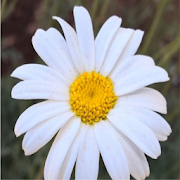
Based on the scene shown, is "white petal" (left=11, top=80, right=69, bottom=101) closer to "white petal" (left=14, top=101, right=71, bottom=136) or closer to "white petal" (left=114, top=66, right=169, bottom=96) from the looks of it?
"white petal" (left=14, top=101, right=71, bottom=136)

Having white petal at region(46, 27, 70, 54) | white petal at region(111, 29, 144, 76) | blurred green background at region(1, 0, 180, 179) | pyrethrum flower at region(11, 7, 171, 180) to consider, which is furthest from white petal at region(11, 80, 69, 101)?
blurred green background at region(1, 0, 180, 179)

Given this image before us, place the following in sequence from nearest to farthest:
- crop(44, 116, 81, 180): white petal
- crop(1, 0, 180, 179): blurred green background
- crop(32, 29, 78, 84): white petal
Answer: crop(44, 116, 81, 180): white petal → crop(32, 29, 78, 84): white petal → crop(1, 0, 180, 179): blurred green background

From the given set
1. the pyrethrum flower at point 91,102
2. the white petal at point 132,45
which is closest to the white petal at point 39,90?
the pyrethrum flower at point 91,102

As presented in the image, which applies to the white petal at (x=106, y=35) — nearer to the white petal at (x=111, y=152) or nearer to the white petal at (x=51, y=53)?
the white petal at (x=51, y=53)

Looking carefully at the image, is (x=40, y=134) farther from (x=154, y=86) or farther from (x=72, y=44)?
(x=154, y=86)

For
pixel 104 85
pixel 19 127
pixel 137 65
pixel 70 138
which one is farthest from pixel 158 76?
pixel 19 127

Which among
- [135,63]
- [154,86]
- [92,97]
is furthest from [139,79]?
[154,86]

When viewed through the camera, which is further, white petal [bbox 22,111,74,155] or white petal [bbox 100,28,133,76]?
white petal [bbox 100,28,133,76]
